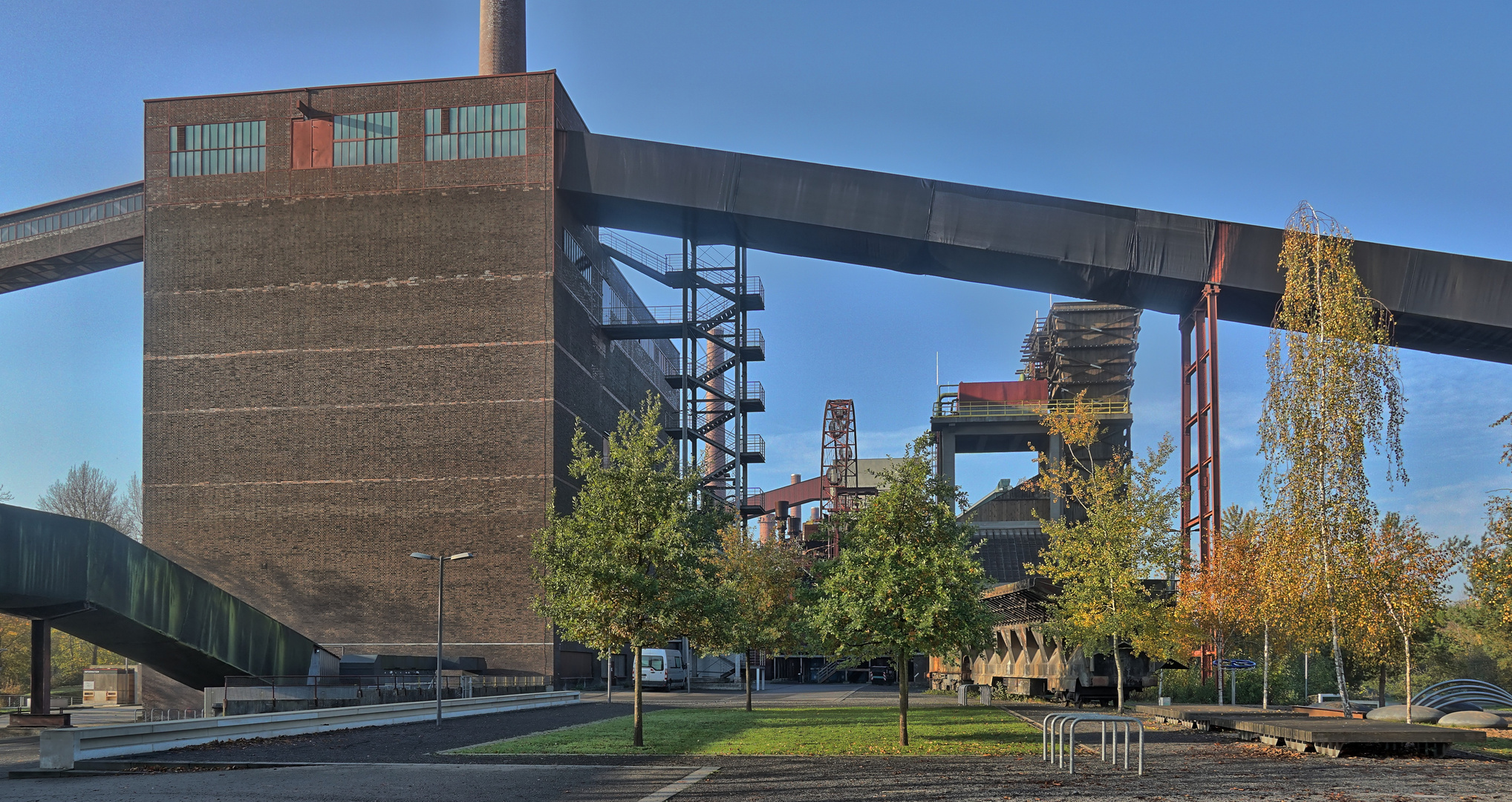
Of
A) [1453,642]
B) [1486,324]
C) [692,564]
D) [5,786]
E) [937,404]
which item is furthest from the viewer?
[937,404]

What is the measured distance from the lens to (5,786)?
1736 cm

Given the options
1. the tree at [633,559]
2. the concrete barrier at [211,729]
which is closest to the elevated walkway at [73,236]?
the concrete barrier at [211,729]

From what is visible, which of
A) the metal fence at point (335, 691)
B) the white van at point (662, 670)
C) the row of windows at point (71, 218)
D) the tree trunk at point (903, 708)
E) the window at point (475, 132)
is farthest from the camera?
the row of windows at point (71, 218)

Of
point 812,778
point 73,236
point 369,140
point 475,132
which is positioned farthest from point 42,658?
point 73,236

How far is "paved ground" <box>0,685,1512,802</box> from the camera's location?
1536cm

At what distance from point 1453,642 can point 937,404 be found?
33144 mm

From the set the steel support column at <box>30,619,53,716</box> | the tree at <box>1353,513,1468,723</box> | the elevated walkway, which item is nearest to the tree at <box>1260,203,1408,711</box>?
the tree at <box>1353,513,1468,723</box>

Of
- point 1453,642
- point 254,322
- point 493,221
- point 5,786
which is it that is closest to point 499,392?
point 493,221

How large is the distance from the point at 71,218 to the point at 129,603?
37106mm

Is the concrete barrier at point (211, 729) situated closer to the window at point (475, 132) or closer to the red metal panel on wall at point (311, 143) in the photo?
the window at point (475, 132)

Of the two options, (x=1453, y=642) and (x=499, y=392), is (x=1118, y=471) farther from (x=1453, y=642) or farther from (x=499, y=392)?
(x=1453, y=642)

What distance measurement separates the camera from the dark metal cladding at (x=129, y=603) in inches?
1073

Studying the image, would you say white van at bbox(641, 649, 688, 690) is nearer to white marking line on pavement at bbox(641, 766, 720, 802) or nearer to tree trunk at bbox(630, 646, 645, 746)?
tree trunk at bbox(630, 646, 645, 746)

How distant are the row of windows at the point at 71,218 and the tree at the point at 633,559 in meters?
43.8
